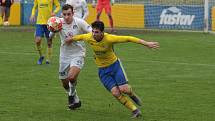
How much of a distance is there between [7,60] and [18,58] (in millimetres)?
615

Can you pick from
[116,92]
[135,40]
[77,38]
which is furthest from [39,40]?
[135,40]

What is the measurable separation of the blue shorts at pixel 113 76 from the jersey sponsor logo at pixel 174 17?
19.3 meters

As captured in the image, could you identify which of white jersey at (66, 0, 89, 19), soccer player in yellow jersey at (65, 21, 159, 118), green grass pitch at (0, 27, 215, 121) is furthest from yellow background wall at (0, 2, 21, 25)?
soccer player in yellow jersey at (65, 21, 159, 118)

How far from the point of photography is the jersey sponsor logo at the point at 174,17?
3012 cm

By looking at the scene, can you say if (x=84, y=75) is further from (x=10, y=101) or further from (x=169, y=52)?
(x=169, y=52)

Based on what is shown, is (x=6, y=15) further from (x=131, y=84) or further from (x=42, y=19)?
(x=131, y=84)

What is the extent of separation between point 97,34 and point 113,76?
0.78m

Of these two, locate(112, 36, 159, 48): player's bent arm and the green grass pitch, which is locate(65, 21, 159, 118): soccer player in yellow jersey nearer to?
Result: locate(112, 36, 159, 48): player's bent arm

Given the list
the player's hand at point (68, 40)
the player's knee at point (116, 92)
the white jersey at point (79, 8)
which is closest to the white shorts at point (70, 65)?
the player's hand at point (68, 40)

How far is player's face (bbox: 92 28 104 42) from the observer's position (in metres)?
10.8

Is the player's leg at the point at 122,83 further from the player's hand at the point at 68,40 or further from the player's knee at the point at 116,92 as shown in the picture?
the player's hand at the point at 68,40

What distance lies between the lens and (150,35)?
1083 inches

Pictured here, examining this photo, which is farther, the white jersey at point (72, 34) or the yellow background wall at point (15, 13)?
the yellow background wall at point (15, 13)

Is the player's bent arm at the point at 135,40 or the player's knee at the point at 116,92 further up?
the player's bent arm at the point at 135,40
